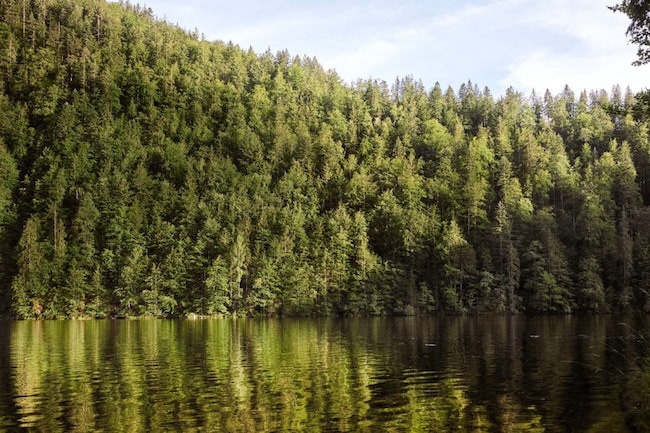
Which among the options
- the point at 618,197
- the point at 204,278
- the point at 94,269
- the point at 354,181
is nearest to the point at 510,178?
the point at 618,197

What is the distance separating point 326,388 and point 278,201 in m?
109

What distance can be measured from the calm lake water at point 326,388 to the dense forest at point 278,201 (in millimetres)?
67196

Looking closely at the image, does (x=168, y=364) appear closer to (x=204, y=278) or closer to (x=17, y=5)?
(x=204, y=278)

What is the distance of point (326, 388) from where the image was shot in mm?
27906

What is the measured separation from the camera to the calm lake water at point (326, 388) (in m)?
21.2

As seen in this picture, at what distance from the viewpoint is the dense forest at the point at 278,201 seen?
4459 inches

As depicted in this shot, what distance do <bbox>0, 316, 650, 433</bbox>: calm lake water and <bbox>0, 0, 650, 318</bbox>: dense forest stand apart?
220 feet

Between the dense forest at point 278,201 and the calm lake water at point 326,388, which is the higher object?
the dense forest at point 278,201

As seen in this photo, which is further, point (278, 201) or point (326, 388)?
point (278, 201)

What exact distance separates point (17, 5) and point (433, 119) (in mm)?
131446

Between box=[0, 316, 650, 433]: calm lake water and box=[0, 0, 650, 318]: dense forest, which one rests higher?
box=[0, 0, 650, 318]: dense forest

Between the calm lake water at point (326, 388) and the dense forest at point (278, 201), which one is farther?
the dense forest at point (278, 201)

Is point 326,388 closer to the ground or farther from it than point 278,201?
closer to the ground

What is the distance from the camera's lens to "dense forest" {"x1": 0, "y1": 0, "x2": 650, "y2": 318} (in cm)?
11325
